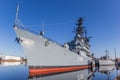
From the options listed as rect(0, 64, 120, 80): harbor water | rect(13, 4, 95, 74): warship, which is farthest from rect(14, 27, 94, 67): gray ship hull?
rect(0, 64, 120, 80): harbor water

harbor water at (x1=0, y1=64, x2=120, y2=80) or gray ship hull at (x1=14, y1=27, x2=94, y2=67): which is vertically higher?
gray ship hull at (x1=14, y1=27, x2=94, y2=67)

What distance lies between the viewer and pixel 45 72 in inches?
718

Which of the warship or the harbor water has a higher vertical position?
the warship

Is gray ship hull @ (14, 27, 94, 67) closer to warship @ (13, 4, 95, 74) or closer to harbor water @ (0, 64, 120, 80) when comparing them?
warship @ (13, 4, 95, 74)

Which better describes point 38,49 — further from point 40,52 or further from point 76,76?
point 76,76

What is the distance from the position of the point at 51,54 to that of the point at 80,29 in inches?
1278

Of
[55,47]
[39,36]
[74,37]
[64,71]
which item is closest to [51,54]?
[55,47]

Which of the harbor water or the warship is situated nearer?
the warship

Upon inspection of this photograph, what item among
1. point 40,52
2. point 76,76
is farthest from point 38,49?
A: point 76,76

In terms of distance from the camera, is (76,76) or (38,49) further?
(76,76)

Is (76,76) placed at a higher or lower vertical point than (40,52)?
lower

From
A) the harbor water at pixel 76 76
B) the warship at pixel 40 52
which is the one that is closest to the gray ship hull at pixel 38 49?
the warship at pixel 40 52

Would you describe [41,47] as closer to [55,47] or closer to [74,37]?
[55,47]

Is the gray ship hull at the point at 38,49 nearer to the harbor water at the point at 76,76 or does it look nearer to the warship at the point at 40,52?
the warship at the point at 40,52
